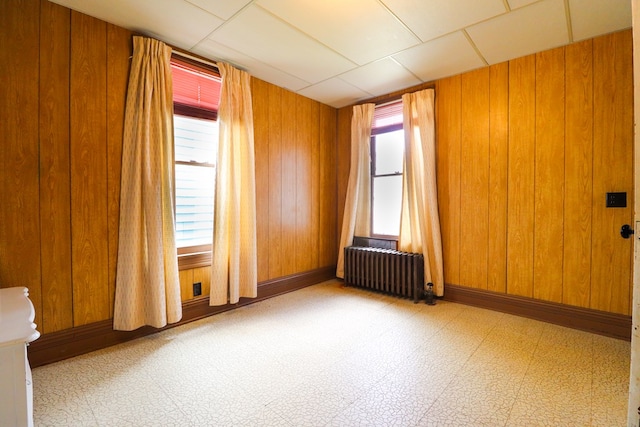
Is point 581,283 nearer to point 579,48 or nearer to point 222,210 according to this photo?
point 579,48

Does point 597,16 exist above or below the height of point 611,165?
above

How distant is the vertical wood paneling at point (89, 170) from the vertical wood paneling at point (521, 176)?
379cm

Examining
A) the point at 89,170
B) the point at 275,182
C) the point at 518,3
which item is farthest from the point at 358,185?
the point at 89,170

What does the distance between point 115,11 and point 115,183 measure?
1.32m

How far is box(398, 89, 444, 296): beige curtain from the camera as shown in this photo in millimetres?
3312

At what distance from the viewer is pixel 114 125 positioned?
7.56ft

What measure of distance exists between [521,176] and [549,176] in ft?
0.73

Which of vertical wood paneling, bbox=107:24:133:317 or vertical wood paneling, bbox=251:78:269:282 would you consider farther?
vertical wood paneling, bbox=251:78:269:282

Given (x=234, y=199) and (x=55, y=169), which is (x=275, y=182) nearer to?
(x=234, y=199)

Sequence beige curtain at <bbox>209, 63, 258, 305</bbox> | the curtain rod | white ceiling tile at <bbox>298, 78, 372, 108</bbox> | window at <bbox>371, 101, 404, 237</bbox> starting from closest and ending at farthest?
the curtain rod
beige curtain at <bbox>209, 63, 258, 305</bbox>
white ceiling tile at <bbox>298, 78, 372, 108</bbox>
window at <bbox>371, 101, 404, 237</bbox>

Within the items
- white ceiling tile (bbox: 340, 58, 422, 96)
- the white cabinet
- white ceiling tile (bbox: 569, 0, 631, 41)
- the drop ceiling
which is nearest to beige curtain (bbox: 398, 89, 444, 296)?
white ceiling tile (bbox: 340, 58, 422, 96)

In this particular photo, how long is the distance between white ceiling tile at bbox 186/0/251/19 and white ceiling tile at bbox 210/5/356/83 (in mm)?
55

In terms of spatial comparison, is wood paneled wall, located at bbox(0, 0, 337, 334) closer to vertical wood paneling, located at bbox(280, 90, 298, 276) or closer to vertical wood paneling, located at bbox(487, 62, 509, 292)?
vertical wood paneling, located at bbox(280, 90, 298, 276)

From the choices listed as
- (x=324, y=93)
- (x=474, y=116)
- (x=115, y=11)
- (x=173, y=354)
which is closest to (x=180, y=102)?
(x=115, y=11)
